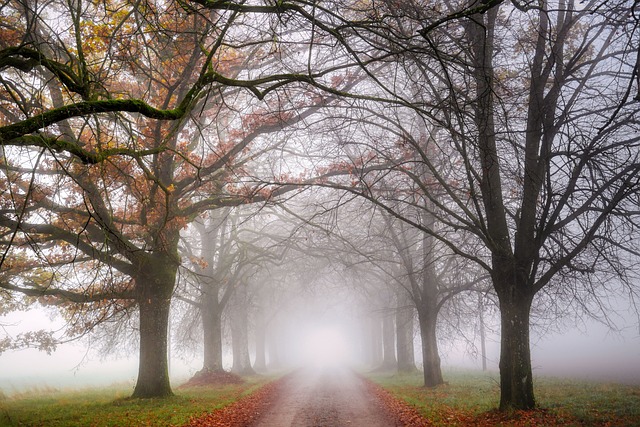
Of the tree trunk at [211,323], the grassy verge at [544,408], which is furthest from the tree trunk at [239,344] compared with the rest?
the grassy verge at [544,408]

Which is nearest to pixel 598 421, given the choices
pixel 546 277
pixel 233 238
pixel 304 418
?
pixel 546 277

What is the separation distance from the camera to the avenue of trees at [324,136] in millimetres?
5840

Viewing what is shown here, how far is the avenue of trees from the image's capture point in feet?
19.2

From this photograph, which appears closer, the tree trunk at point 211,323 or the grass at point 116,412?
the grass at point 116,412

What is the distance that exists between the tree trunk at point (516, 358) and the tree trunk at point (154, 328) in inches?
349

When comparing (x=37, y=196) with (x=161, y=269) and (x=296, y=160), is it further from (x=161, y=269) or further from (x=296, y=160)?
(x=296, y=160)

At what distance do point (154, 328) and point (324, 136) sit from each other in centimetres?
748

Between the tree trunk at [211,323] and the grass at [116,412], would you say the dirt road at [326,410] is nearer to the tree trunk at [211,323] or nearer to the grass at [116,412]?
the grass at [116,412]

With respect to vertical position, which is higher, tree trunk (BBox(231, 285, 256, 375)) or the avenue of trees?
the avenue of trees

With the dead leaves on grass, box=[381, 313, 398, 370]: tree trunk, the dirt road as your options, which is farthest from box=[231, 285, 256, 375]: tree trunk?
the dead leaves on grass

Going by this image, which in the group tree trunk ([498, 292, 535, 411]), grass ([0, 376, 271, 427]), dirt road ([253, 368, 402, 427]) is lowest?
dirt road ([253, 368, 402, 427])

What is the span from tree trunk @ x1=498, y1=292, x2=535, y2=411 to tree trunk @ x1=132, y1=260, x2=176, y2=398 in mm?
8861

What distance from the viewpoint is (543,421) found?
7.49m

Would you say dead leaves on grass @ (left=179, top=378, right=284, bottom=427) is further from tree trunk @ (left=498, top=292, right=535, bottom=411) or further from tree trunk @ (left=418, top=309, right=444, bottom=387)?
tree trunk @ (left=418, top=309, right=444, bottom=387)
